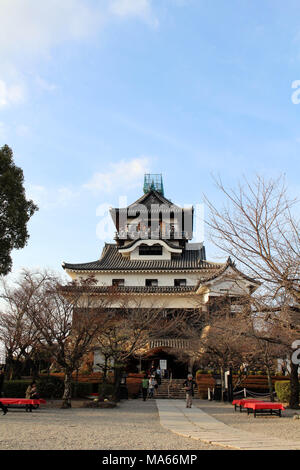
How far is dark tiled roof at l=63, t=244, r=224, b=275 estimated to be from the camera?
1581 inches

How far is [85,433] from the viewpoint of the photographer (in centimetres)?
1133

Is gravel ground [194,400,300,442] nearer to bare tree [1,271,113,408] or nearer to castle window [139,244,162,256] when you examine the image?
bare tree [1,271,113,408]

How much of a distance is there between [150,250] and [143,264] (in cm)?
245

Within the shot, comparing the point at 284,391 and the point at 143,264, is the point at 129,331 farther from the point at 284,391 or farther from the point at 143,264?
the point at 143,264

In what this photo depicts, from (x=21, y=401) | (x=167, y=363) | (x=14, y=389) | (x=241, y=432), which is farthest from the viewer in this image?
(x=167, y=363)

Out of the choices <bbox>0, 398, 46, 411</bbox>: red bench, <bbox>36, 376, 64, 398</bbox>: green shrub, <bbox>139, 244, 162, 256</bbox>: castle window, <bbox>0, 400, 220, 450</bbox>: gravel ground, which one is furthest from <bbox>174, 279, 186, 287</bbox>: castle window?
<bbox>0, 400, 220, 450</bbox>: gravel ground

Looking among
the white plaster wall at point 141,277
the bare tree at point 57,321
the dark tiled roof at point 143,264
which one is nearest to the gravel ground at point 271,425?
the bare tree at point 57,321

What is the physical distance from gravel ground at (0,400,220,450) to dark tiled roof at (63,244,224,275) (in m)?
23.7

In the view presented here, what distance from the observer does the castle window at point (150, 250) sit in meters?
43.2

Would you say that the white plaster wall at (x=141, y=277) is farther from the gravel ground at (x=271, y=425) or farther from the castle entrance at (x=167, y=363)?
the gravel ground at (x=271, y=425)

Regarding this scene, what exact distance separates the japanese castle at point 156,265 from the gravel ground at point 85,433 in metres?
12.6

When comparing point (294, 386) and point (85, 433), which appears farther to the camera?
point (294, 386)

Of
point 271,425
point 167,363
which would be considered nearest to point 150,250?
point 167,363
